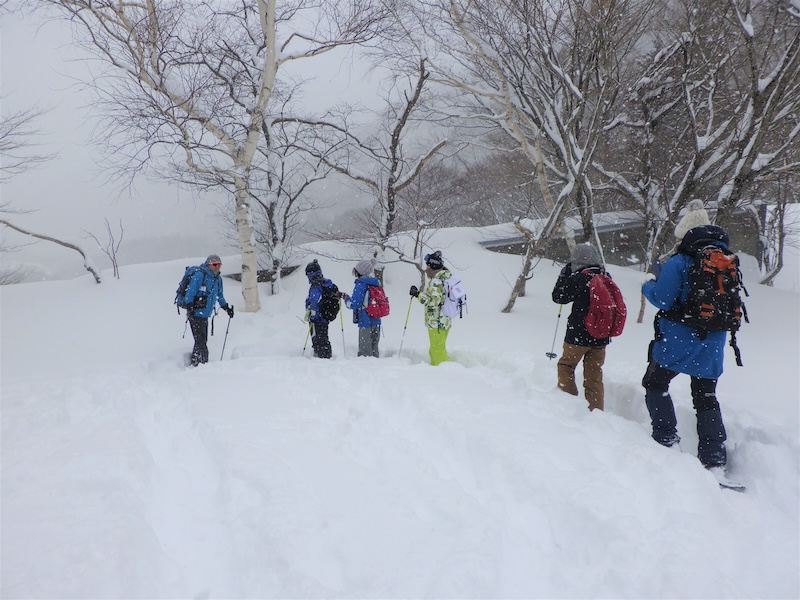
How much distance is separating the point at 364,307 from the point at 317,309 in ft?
2.67

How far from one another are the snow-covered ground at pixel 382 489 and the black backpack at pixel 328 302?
5.19 ft

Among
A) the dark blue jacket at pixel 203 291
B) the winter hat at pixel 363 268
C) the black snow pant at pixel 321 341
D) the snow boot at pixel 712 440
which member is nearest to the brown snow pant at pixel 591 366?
the snow boot at pixel 712 440

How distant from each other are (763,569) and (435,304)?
4343 mm

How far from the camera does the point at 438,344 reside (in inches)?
252

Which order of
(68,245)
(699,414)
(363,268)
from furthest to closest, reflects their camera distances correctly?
(68,245)
(363,268)
(699,414)

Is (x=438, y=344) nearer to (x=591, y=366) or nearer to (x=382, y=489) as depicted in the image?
(x=591, y=366)

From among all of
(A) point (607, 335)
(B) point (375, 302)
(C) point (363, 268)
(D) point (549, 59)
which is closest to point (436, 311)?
(B) point (375, 302)

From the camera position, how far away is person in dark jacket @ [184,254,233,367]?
22.4 feet

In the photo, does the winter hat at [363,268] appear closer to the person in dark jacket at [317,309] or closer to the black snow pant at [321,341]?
the person in dark jacket at [317,309]

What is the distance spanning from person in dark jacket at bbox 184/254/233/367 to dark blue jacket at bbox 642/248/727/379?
6.27 meters

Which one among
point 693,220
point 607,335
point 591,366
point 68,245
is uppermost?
point 68,245

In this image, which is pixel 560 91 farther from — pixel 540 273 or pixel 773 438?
pixel 773 438

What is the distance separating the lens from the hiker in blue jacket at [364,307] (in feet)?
23.2

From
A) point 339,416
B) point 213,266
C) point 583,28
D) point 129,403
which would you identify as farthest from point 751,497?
point 583,28
